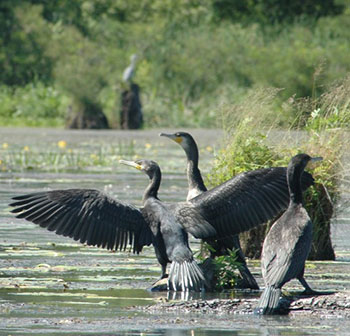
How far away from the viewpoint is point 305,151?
11.3 m

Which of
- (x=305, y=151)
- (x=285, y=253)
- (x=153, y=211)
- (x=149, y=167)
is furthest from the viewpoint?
(x=305, y=151)

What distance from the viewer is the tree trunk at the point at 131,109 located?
39562mm

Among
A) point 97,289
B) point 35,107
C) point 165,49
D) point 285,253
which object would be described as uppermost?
point 285,253

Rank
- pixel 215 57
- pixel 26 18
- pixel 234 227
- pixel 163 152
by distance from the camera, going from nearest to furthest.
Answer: pixel 234 227 → pixel 163 152 → pixel 215 57 → pixel 26 18

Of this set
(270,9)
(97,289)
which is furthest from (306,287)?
(270,9)

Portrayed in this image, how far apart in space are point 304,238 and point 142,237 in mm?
1820

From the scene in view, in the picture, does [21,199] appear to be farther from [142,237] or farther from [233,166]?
[233,166]

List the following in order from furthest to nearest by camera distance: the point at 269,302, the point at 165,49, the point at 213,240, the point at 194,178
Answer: the point at 165,49 < the point at 194,178 < the point at 213,240 < the point at 269,302

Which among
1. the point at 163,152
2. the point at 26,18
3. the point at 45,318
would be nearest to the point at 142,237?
the point at 45,318

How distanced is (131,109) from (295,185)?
30845 millimetres

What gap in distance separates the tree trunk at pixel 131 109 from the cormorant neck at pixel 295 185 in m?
30.5

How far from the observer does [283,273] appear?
8250 mm

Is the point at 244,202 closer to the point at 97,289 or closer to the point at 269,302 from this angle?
the point at 97,289

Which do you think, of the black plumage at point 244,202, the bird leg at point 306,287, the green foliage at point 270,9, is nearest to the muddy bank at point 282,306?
the bird leg at point 306,287
